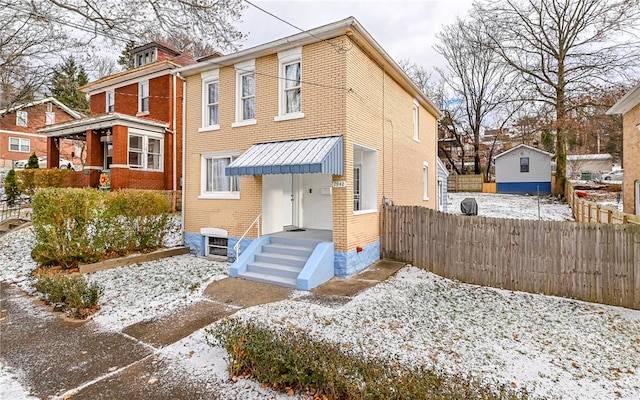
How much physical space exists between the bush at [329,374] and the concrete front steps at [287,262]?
3.44 meters

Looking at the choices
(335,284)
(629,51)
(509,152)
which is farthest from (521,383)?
(509,152)

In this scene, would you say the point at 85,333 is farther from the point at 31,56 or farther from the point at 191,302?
the point at 31,56

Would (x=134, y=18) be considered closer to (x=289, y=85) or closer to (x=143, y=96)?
(x=289, y=85)

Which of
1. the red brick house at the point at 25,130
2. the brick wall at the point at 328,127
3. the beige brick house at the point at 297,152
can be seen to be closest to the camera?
the beige brick house at the point at 297,152

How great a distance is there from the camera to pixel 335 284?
8172mm

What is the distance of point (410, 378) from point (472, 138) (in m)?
41.5

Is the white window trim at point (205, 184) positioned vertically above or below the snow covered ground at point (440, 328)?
above

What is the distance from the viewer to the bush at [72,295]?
248 inches

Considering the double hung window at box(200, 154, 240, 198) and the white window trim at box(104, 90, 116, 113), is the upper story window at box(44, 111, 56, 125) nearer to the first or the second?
the white window trim at box(104, 90, 116, 113)

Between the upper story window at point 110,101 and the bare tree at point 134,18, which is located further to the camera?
the upper story window at point 110,101

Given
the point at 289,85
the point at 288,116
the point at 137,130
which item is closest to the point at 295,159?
the point at 288,116

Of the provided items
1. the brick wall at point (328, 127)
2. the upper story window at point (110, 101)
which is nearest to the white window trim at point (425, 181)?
the brick wall at point (328, 127)

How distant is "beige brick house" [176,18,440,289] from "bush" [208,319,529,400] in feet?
11.4

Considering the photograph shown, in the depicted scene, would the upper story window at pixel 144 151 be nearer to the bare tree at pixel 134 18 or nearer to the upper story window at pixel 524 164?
the bare tree at pixel 134 18
